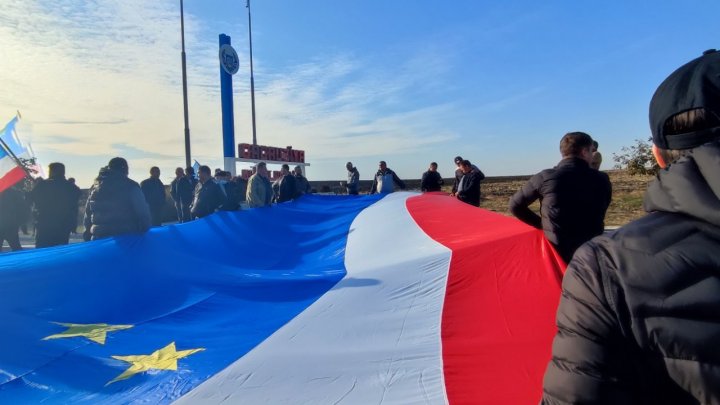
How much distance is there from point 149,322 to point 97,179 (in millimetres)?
2385

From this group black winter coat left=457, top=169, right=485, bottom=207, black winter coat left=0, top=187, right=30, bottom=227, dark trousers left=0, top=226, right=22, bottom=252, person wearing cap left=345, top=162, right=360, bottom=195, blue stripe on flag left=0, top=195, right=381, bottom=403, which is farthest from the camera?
person wearing cap left=345, top=162, right=360, bottom=195

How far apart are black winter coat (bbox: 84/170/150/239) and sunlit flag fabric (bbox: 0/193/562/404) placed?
0.38 metres

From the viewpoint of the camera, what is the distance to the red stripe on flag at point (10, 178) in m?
7.06

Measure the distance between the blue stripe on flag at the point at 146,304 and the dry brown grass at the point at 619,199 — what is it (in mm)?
9752

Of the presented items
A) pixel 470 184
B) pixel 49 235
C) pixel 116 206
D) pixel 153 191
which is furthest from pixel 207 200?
pixel 470 184

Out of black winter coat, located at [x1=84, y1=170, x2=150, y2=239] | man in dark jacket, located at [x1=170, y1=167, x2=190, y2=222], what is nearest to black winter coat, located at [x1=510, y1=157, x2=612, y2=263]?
black winter coat, located at [x1=84, y1=170, x2=150, y2=239]

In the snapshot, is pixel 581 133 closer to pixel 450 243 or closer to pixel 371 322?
pixel 450 243

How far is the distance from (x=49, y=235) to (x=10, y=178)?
4.27ft

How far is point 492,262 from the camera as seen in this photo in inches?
112

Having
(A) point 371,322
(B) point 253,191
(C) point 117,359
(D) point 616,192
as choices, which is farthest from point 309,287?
(D) point 616,192

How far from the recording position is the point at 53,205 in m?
6.64

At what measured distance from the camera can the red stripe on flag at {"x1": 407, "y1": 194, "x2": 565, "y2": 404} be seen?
6.23 feet

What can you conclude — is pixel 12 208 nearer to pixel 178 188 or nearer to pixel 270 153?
pixel 178 188

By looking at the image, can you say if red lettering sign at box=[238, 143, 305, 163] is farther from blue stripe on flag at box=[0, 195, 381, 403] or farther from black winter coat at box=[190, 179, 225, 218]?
blue stripe on flag at box=[0, 195, 381, 403]
